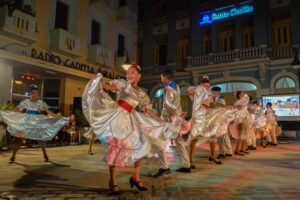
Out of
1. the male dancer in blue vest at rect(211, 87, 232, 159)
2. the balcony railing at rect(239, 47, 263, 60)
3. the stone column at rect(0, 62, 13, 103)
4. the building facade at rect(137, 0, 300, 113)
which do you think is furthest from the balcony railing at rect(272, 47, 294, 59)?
the stone column at rect(0, 62, 13, 103)

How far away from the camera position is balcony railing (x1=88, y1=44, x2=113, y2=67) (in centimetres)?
1423

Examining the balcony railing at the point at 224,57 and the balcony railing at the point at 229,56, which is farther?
the balcony railing at the point at 224,57

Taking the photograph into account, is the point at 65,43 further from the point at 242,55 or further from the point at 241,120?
the point at 242,55

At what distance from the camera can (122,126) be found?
2.97 metres

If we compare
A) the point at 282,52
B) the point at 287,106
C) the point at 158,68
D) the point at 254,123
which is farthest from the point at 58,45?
the point at 282,52

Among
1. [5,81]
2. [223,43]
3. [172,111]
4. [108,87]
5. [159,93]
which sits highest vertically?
[223,43]

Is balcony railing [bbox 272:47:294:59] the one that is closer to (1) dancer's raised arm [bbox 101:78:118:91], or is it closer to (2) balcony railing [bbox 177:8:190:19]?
(2) balcony railing [bbox 177:8:190:19]

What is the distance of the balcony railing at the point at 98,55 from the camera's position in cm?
1423

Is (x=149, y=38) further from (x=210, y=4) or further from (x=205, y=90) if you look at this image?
(x=205, y=90)

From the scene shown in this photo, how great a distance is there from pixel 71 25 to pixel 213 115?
11.9 meters

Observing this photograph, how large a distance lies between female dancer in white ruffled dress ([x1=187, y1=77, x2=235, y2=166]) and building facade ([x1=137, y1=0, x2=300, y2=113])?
11393 millimetres

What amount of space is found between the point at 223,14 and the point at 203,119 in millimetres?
14398

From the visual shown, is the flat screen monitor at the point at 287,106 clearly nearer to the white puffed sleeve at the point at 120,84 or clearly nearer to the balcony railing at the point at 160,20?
the balcony railing at the point at 160,20

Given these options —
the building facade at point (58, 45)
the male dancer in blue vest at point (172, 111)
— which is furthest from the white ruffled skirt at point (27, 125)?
the building facade at point (58, 45)
